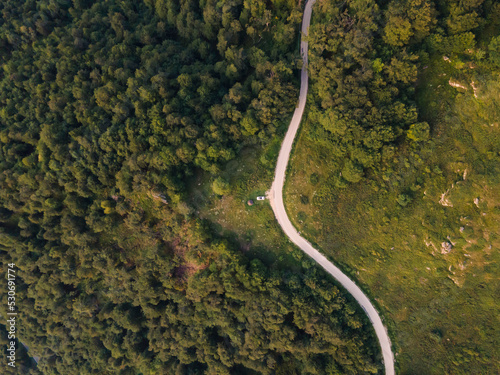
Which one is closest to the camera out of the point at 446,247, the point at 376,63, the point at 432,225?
the point at 446,247

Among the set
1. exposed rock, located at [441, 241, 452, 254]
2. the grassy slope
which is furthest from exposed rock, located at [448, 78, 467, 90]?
exposed rock, located at [441, 241, 452, 254]

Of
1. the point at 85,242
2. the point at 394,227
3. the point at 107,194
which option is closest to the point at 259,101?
the point at 394,227

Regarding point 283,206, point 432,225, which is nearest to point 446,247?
point 432,225

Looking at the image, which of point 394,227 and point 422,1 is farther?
point 394,227

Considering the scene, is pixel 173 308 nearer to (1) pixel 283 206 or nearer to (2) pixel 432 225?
(1) pixel 283 206

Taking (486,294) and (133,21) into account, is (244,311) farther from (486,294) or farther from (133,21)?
(133,21)
